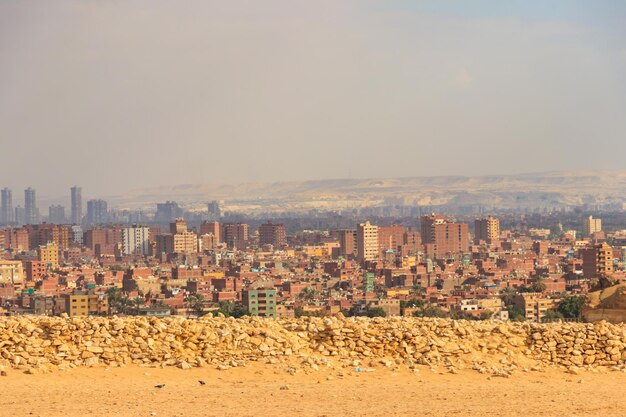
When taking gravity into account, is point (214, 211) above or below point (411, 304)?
above

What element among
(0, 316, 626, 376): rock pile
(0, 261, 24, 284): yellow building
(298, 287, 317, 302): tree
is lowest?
(298, 287, 317, 302): tree

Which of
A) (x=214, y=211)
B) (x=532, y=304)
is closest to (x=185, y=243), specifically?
(x=532, y=304)

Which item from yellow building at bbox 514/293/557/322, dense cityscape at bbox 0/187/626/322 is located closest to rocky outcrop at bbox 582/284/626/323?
dense cityscape at bbox 0/187/626/322

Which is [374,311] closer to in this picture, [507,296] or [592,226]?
[507,296]

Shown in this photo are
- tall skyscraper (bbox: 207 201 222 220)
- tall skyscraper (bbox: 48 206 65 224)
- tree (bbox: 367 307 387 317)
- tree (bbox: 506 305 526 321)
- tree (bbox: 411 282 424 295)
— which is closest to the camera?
tree (bbox: 506 305 526 321)

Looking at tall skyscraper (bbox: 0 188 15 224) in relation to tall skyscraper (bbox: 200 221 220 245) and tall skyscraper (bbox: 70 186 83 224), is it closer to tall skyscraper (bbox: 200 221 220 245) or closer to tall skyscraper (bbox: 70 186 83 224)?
tall skyscraper (bbox: 70 186 83 224)

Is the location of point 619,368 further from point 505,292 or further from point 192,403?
point 505,292
